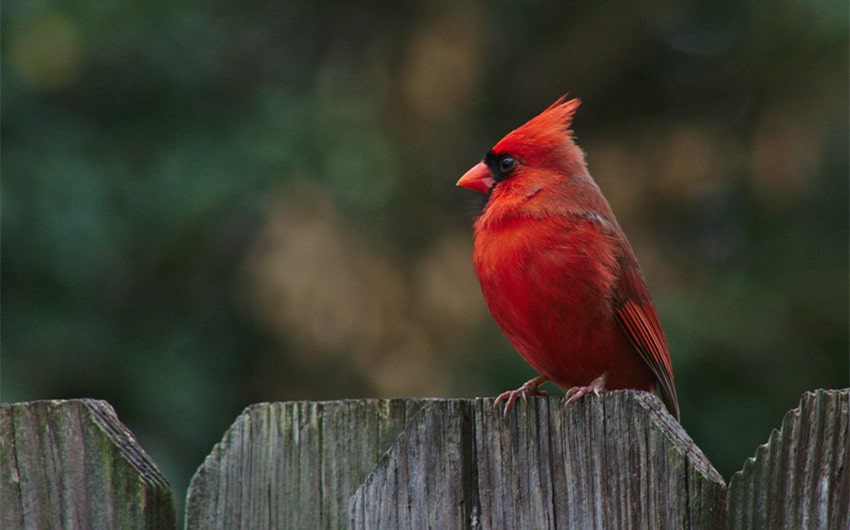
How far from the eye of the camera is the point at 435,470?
1858 millimetres

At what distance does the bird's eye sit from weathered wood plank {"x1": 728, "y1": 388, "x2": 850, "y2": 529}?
1892 millimetres

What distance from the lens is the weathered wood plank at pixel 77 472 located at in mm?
1899

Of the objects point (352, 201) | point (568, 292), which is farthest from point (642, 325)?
point (352, 201)

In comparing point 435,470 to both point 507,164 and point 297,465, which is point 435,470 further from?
point 507,164

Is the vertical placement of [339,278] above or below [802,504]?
above

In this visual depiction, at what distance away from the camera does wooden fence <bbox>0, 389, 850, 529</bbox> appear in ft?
5.33

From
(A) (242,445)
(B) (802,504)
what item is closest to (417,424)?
(A) (242,445)

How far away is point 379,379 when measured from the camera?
5.42 m

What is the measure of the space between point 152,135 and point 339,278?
115cm

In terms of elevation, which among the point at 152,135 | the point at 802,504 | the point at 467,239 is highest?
the point at 152,135

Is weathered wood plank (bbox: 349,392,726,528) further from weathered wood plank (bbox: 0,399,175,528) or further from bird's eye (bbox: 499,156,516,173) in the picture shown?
bird's eye (bbox: 499,156,516,173)

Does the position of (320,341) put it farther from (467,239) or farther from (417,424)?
(417,424)

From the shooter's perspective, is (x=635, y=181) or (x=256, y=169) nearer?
(x=256, y=169)

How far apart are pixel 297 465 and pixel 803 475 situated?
84cm
